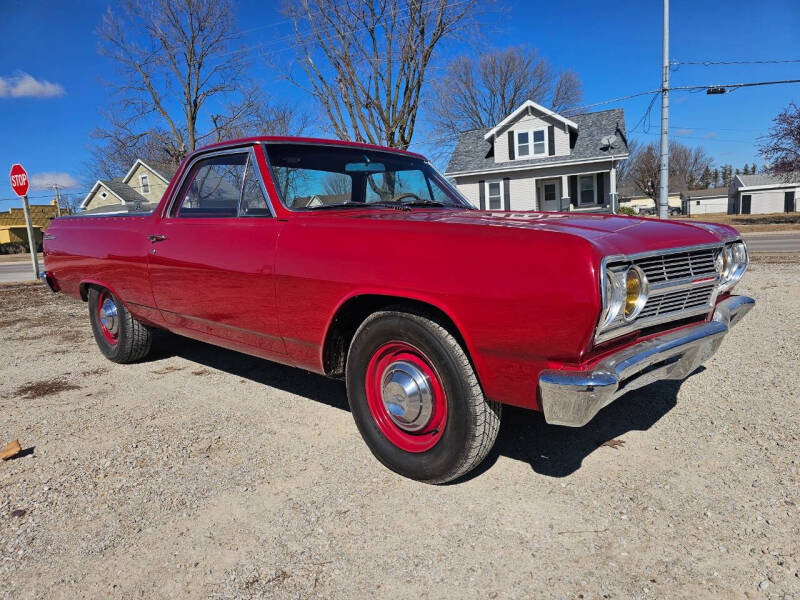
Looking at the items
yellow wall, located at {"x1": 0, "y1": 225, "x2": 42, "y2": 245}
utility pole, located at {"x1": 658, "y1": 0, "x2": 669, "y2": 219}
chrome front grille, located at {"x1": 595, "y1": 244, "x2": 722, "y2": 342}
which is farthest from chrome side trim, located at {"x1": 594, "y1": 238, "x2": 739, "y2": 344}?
yellow wall, located at {"x1": 0, "y1": 225, "x2": 42, "y2": 245}

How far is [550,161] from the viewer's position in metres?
25.3

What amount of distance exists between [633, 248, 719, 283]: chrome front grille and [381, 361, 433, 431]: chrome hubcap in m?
1.07

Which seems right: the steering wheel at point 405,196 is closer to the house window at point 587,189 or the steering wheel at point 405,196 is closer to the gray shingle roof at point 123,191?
the house window at point 587,189

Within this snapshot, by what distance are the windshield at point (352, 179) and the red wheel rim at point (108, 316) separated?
7.95ft

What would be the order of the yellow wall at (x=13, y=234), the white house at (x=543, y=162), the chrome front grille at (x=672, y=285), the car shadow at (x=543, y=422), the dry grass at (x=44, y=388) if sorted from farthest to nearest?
the yellow wall at (x=13, y=234) → the white house at (x=543, y=162) → the dry grass at (x=44, y=388) → the car shadow at (x=543, y=422) → the chrome front grille at (x=672, y=285)

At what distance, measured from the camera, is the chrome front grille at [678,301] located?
7.71 ft

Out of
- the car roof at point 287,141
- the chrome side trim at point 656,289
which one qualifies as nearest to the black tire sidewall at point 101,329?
the car roof at point 287,141

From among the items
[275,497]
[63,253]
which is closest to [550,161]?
[63,253]

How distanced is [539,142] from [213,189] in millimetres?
24605

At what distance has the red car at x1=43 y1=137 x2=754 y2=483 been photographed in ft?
6.84

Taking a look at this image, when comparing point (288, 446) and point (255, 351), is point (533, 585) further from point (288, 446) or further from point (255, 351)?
point (255, 351)

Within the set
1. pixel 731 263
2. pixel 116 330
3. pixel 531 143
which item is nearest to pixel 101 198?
pixel 531 143

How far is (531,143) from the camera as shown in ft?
85.7

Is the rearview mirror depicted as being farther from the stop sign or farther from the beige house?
the beige house
